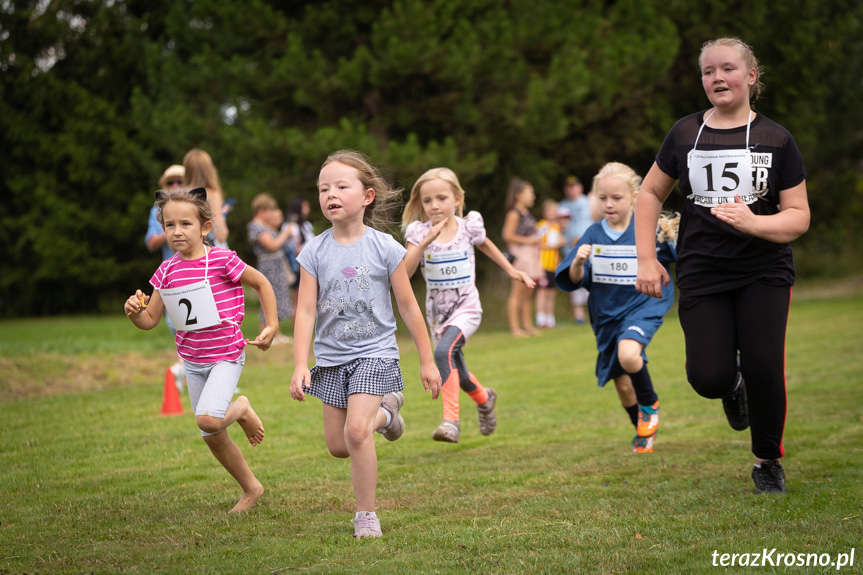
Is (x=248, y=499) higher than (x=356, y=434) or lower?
lower

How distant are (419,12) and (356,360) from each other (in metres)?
11.0

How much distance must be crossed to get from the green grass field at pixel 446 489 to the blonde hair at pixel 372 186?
150 centimetres

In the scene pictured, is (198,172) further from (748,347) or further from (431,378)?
(748,347)

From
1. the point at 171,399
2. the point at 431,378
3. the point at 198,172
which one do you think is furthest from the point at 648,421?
the point at 198,172

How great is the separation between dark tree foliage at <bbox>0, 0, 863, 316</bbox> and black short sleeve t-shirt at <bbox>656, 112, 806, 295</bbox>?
1018cm

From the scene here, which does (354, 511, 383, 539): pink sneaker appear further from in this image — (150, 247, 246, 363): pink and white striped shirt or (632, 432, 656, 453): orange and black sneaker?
(632, 432, 656, 453): orange and black sneaker

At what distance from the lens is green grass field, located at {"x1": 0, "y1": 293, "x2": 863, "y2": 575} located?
3824 millimetres

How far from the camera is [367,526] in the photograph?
4.14 metres

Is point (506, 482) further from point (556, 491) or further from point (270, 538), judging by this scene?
point (270, 538)

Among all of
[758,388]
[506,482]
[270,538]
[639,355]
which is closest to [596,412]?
[639,355]

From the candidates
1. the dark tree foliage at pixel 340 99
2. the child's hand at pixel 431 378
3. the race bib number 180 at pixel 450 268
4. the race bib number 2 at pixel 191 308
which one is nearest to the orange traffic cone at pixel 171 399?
the race bib number 180 at pixel 450 268

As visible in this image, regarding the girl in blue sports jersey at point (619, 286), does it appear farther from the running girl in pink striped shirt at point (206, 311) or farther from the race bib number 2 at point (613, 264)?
the running girl in pink striped shirt at point (206, 311)

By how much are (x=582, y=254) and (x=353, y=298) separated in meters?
2.17

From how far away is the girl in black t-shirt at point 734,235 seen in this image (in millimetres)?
4441
